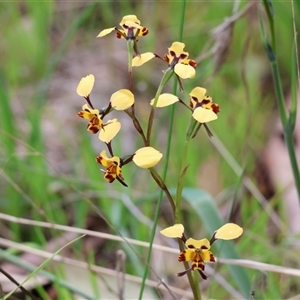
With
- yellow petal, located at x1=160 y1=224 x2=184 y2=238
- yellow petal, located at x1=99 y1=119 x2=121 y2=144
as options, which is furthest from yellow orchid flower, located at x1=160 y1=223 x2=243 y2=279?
yellow petal, located at x1=99 y1=119 x2=121 y2=144

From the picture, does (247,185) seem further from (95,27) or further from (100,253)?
(95,27)

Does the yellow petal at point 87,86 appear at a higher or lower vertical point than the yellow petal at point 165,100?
lower

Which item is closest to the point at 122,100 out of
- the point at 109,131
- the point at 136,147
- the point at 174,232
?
the point at 109,131

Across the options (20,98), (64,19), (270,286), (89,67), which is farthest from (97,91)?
(270,286)

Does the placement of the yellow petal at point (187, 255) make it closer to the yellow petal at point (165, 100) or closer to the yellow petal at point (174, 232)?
the yellow petal at point (174, 232)

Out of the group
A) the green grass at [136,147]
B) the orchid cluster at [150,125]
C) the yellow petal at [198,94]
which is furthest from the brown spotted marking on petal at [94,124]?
the green grass at [136,147]

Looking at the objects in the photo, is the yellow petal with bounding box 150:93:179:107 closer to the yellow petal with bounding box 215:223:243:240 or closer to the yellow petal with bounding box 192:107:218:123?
the yellow petal with bounding box 192:107:218:123

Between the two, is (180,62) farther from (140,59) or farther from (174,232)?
(174,232)

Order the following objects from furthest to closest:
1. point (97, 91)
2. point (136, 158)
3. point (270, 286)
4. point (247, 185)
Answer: point (97, 91) → point (247, 185) → point (270, 286) → point (136, 158)
